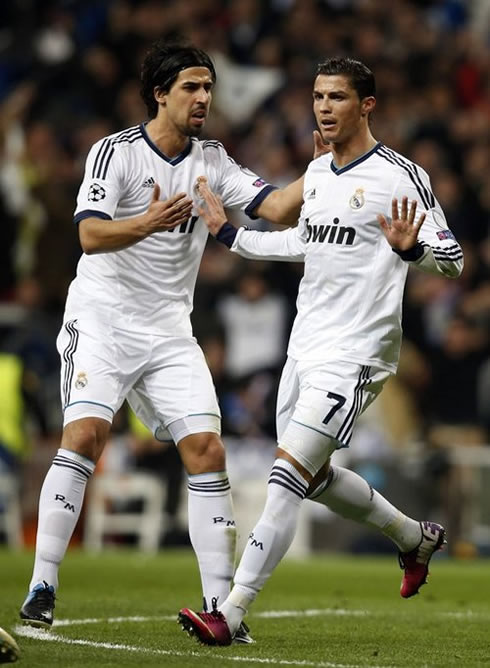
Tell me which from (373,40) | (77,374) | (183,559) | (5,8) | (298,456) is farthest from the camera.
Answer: (5,8)

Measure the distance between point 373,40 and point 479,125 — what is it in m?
2.17

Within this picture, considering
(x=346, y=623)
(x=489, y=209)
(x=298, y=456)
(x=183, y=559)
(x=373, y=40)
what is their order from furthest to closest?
(x=373, y=40) → (x=489, y=209) → (x=183, y=559) → (x=346, y=623) → (x=298, y=456)

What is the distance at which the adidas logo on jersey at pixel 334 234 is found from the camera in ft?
22.2

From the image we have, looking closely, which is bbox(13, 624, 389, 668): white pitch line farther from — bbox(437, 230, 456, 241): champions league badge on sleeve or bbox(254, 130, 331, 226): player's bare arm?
bbox(254, 130, 331, 226): player's bare arm

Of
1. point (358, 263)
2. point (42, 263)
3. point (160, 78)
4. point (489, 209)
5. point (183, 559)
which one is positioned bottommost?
point (183, 559)

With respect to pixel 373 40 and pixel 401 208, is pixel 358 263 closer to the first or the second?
pixel 401 208

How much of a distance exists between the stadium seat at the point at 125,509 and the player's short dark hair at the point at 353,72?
8.09 meters

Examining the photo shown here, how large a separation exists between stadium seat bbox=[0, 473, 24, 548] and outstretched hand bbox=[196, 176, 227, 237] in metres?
7.75

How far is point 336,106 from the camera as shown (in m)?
6.81

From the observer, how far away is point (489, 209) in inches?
609

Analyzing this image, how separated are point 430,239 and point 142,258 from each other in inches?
56.2

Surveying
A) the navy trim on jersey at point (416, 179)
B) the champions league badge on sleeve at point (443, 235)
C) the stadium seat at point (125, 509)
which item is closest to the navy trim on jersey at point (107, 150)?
the navy trim on jersey at point (416, 179)

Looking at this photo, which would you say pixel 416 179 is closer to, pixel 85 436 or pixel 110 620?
pixel 85 436

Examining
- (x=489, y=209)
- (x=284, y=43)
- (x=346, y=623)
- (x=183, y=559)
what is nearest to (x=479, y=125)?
(x=489, y=209)
